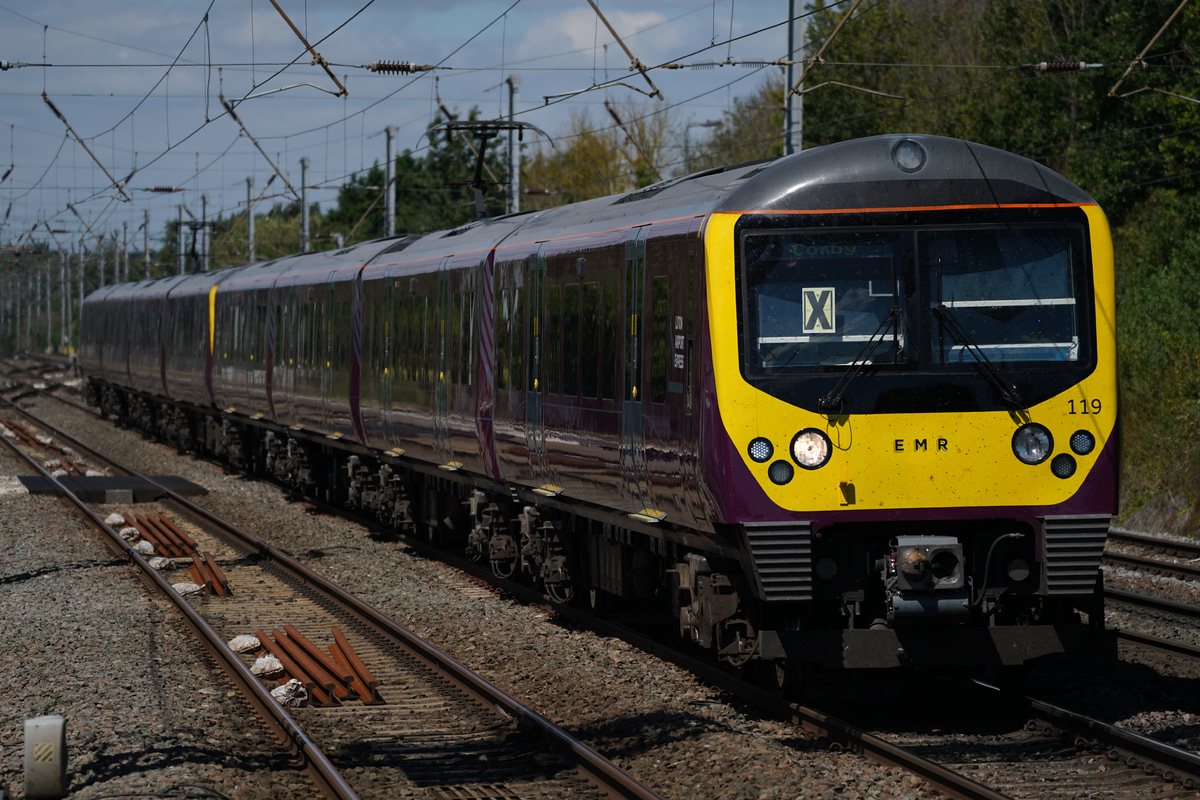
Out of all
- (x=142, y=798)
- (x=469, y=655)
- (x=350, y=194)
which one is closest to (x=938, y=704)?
(x=469, y=655)

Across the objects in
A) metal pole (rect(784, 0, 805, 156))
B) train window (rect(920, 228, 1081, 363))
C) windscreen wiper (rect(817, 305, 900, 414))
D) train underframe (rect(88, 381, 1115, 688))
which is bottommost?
train underframe (rect(88, 381, 1115, 688))

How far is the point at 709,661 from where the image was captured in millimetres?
10422

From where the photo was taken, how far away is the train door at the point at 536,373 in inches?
480

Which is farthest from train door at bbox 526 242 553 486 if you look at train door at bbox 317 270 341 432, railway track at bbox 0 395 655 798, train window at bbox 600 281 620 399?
train door at bbox 317 270 341 432

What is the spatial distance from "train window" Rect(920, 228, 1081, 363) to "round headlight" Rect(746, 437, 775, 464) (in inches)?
41.2

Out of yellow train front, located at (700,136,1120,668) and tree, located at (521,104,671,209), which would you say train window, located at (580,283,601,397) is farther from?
tree, located at (521,104,671,209)

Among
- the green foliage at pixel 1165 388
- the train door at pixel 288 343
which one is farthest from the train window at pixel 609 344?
the train door at pixel 288 343

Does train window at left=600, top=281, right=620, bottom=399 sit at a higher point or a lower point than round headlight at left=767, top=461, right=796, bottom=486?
higher

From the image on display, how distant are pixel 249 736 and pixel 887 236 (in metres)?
4.43

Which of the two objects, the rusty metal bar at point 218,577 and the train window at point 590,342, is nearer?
the train window at point 590,342

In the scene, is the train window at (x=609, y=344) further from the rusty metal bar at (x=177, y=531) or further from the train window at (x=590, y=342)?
the rusty metal bar at (x=177, y=531)

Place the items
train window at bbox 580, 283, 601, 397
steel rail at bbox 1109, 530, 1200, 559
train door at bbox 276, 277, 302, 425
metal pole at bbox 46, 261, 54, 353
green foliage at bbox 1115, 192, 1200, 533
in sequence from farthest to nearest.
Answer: metal pole at bbox 46, 261, 54, 353 → train door at bbox 276, 277, 302, 425 → green foliage at bbox 1115, 192, 1200, 533 → steel rail at bbox 1109, 530, 1200, 559 → train window at bbox 580, 283, 601, 397

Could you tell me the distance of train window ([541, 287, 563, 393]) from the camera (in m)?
11.7

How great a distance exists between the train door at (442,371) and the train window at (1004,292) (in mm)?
7532
